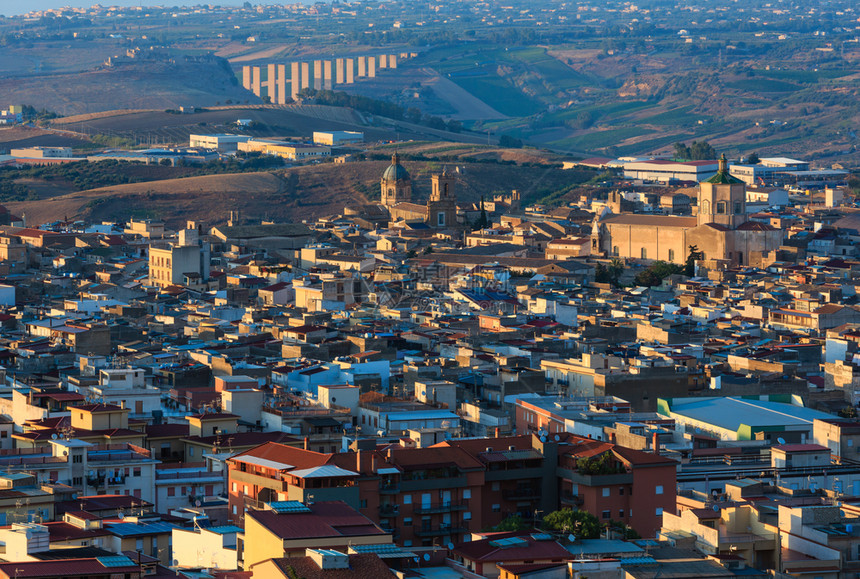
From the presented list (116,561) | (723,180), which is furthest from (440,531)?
(723,180)

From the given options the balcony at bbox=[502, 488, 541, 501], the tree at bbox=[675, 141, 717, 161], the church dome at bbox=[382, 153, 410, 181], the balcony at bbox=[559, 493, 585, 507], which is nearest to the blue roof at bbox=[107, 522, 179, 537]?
the balcony at bbox=[502, 488, 541, 501]

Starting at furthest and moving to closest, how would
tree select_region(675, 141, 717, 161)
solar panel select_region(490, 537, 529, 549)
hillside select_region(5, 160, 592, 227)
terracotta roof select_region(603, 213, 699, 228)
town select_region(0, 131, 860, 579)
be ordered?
tree select_region(675, 141, 717, 161) < hillside select_region(5, 160, 592, 227) < terracotta roof select_region(603, 213, 699, 228) < town select_region(0, 131, 860, 579) < solar panel select_region(490, 537, 529, 549)

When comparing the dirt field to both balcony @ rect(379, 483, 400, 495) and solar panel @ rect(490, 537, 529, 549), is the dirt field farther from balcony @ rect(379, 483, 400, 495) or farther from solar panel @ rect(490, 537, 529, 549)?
solar panel @ rect(490, 537, 529, 549)

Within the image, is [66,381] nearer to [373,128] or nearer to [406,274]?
[406,274]

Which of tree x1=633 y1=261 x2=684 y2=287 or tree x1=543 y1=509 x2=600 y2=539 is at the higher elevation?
tree x1=543 y1=509 x2=600 y2=539

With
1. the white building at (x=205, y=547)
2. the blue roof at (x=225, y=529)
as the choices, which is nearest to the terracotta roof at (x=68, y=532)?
the white building at (x=205, y=547)

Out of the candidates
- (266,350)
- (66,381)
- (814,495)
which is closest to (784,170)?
(266,350)

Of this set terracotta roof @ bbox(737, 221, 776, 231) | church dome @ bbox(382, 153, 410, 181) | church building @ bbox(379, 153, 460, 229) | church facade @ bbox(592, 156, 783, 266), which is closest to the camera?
church facade @ bbox(592, 156, 783, 266)
